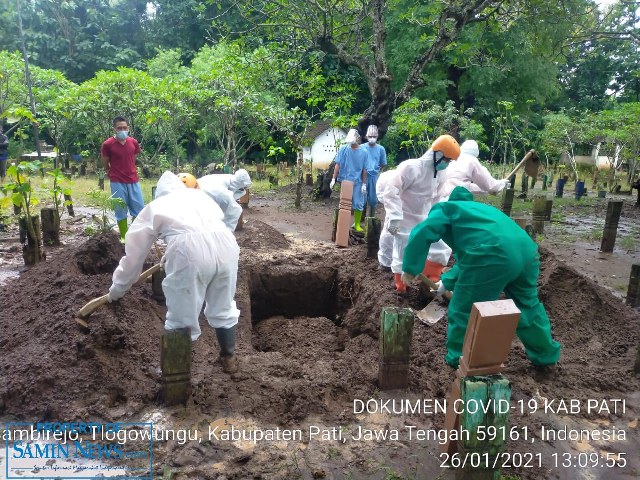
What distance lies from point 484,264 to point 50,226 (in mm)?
5944

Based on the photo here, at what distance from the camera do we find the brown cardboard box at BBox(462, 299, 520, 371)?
226cm

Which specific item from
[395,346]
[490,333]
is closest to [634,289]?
[395,346]

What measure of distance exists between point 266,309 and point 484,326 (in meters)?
4.21

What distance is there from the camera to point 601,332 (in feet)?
14.7

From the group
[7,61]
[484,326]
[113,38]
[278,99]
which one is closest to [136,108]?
[278,99]

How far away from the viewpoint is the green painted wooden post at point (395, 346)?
3.06 meters

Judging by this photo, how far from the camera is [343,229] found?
7.25m

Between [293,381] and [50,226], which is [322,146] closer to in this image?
[50,226]

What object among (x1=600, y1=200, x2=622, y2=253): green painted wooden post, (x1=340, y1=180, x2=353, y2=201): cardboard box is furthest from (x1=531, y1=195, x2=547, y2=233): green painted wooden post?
(x1=340, y1=180, x2=353, y2=201): cardboard box

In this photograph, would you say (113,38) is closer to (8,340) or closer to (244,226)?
(244,226)

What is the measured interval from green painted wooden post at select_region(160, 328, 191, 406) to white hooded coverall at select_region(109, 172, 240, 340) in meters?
0.39

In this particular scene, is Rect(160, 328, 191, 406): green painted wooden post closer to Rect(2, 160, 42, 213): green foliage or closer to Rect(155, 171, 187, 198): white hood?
Rect(155, 171, 187, 198): white hood

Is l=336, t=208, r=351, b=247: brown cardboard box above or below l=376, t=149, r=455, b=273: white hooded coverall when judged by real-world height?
below

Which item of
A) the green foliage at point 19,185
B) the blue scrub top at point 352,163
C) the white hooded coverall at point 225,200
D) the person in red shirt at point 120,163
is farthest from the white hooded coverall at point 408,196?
the green foliage at point 19,185
